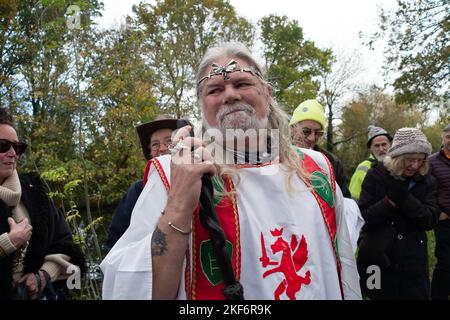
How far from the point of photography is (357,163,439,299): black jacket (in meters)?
3.72

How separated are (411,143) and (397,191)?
0.42 m

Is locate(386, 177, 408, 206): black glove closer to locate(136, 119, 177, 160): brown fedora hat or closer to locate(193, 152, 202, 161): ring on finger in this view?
locate(136, 119, 177, 160): brown fedora hat

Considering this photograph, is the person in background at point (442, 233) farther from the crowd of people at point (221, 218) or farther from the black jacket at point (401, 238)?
the crowd of people at point (221, 218)

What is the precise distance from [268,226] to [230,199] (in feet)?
0.61

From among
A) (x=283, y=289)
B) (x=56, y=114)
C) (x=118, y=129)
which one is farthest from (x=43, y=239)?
(x=56, y=114)

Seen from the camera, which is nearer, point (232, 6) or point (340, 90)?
point (232, 6)

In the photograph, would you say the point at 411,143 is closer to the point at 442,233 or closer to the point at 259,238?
the point at 442,233

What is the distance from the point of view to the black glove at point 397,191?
3.70m

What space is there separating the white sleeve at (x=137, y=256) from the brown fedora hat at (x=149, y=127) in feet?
5.74

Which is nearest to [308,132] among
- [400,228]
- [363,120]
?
[400,228]

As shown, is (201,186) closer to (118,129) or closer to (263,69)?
(263,69)

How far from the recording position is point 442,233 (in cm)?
465

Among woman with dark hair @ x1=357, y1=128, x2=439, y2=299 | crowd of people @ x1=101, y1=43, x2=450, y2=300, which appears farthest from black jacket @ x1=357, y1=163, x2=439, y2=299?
crowd of people @ x1=101, y1=43, x2=450, y2=300
